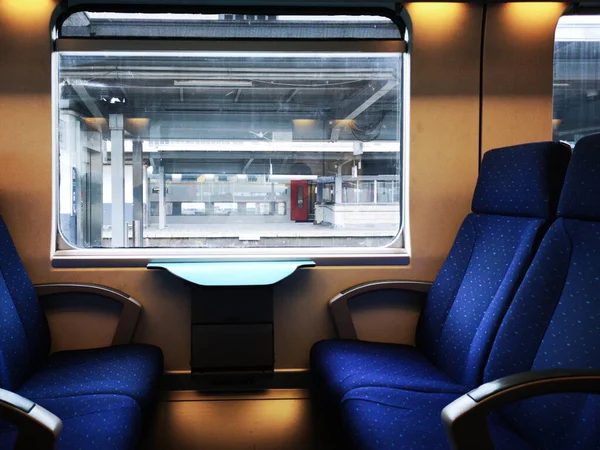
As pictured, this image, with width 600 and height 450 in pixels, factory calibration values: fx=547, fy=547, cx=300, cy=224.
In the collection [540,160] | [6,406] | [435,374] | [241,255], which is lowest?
[435,374]

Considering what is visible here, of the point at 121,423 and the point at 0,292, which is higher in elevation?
the point at 0,292

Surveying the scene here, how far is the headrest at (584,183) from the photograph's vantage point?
63.1 inches

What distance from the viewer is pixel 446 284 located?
2.51 m

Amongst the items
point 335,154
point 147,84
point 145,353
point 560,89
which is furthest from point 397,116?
point 145,353

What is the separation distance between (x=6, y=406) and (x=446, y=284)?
1.86 meters

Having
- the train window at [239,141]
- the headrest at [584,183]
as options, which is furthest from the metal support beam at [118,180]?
the headrest at [584,183]

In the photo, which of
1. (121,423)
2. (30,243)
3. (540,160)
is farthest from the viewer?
(30,243)

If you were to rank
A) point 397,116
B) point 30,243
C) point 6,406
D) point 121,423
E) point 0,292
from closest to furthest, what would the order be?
1. point 6,406
2. point 121,423
3. point 0,292
4. point 30,243
5. point 397,116

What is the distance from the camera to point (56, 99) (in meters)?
2.76

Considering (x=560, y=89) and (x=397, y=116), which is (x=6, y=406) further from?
(x=560, y=89)

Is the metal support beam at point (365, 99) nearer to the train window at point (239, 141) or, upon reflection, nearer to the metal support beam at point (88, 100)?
the train window at point (239, 141)

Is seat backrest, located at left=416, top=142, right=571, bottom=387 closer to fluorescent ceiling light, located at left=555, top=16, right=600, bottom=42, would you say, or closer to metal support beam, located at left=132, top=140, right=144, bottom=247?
fluorescent ceiling light, located at left=555, top=16, right=600, bottom=42

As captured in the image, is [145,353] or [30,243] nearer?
[145,353]

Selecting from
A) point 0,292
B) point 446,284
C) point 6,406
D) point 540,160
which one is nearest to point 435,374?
point 446,284
